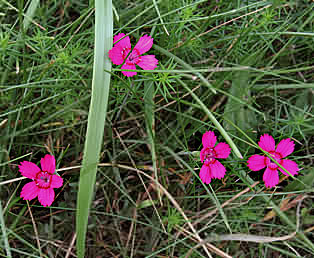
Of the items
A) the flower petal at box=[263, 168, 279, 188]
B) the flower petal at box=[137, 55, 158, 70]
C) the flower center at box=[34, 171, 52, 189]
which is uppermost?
the flower petal at box=[137, 55, 158, 70]

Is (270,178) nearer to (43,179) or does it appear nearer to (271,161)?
(271,161)

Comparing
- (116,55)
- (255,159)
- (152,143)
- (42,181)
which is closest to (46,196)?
(42,181)

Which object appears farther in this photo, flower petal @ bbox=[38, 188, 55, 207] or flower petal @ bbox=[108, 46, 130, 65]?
flower petal @ bbox=[38, 188, 55, 207]

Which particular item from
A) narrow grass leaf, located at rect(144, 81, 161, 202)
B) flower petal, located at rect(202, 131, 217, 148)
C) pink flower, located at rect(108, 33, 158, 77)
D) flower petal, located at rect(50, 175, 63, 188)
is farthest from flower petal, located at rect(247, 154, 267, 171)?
flower petal, located at rect(50, 175, 63, 188)

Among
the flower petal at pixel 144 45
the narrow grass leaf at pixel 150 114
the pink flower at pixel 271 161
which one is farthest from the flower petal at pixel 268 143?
the flower petal at pixel 144 45

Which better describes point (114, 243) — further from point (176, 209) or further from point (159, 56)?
point (159, 56)

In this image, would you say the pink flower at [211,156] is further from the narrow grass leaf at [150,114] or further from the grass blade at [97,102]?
the grass blade at [97,102]

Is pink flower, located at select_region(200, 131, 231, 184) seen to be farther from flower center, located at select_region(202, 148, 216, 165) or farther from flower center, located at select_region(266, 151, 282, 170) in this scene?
flower center, located at select_region(266, 151, 282, 170)
